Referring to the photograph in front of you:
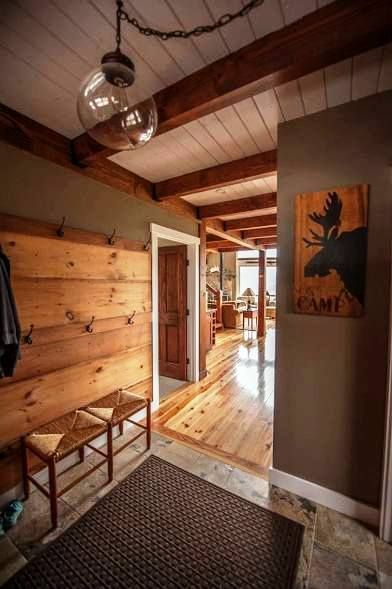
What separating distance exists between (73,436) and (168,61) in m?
2.31

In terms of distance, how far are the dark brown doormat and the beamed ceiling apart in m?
2.45

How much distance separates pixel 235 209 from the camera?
3.48m

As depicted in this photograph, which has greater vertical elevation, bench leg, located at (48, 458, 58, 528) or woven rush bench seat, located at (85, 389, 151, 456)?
woven rush bench seat, located at (85, 389, 151, 456)

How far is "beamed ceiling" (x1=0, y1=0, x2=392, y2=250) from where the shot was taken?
101 cm

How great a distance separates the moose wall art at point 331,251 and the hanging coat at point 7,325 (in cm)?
181

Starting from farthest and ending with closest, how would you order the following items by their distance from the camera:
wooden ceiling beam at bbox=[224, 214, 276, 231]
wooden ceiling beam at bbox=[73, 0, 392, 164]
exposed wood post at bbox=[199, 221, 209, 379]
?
1. wooden ceiling beam at bbox=[224, 214, 276, 231]
2. exposed wood post at bbox=[199, 221, 209, 379]
3. wooden ceiling beam at bbox=[73, 0, 392, 164]

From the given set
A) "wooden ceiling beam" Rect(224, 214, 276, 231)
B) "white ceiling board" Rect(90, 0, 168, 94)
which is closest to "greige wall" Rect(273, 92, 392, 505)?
"white ceiling board" Rect(90, 0, 168, 94)

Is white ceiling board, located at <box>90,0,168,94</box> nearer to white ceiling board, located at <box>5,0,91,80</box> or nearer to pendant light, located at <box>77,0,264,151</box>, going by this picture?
pendant light, located at <box>77,0,264,151</box>

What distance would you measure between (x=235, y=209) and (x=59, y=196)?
2.29 m

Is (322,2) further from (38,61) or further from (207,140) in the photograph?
(38,61)

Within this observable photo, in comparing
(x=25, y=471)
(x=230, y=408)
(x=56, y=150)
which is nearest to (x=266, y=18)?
(x=56, y=150)

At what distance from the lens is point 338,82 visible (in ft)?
4.50

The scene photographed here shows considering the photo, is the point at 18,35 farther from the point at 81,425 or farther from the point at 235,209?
the point at 235,209

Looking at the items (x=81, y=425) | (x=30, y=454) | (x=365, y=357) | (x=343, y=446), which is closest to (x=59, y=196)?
(x=81, y=425)
